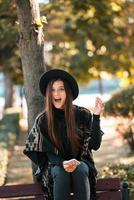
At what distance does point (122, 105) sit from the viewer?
1155 cm

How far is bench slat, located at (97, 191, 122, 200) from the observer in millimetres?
5066

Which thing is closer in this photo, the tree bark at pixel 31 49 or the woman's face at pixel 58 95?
the woman's face at pixel 58 95

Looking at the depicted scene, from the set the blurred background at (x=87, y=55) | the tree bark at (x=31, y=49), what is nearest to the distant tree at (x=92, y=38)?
the blurred background at (x=87, y=55)

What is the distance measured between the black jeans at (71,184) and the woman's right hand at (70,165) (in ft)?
0.21

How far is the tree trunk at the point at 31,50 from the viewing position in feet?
20.5

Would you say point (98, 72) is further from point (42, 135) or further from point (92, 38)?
point (42, 135)

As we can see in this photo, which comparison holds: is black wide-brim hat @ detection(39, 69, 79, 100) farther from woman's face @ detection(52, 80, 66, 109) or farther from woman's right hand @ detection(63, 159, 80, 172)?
woman's right hand @ detection(63, 159, 80, 172)

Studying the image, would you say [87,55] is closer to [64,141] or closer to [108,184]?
[108,184]

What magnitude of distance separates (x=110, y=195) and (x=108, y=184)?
10cm

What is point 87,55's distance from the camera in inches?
838

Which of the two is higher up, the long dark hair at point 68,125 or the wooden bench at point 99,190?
the long dark hair at point 68,125

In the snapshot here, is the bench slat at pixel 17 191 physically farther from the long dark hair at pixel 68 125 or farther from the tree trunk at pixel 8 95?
the tree trunk at pixel 8 95

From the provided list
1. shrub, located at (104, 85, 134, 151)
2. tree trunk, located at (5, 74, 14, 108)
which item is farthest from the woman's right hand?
tree trunk, located at (5, 74, 14, 108)

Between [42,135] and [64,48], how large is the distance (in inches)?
726
